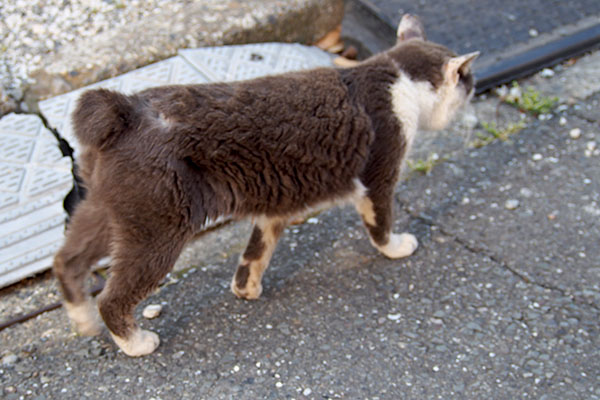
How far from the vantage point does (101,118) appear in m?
2.48

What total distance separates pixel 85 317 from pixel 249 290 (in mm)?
804

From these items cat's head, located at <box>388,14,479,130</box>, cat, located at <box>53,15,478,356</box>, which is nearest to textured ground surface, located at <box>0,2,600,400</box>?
cat, located at <box>53,15,478,356</box>

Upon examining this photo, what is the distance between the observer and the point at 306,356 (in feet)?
9.59

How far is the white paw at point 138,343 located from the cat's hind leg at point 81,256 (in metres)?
0.18

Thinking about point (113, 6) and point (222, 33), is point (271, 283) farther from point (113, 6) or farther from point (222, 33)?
point (113, 6)

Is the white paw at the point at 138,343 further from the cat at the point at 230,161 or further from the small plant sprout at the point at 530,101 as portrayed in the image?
the small plant sprout at the point at 530,101

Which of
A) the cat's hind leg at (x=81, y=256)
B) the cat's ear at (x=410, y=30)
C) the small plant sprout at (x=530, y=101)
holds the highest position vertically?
the cat's ear at (x=410, y=30)

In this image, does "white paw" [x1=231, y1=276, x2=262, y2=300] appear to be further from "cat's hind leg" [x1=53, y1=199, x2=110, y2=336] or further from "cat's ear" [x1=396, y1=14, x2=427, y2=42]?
"cat's ear" [x1=396, y1=14, x2=427, y2=42]

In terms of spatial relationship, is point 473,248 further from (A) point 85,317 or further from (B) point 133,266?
(A) point 85,317

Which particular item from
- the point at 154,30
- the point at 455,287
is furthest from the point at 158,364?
the point at 154,30

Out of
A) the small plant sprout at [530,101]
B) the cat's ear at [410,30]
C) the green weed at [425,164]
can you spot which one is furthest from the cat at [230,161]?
the small plant sprout at [530,101]

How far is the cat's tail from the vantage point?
8.16 feet

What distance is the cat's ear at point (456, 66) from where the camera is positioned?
3.20 metres

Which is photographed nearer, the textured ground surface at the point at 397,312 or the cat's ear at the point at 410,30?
the textured ground surface at the point at 397,312
